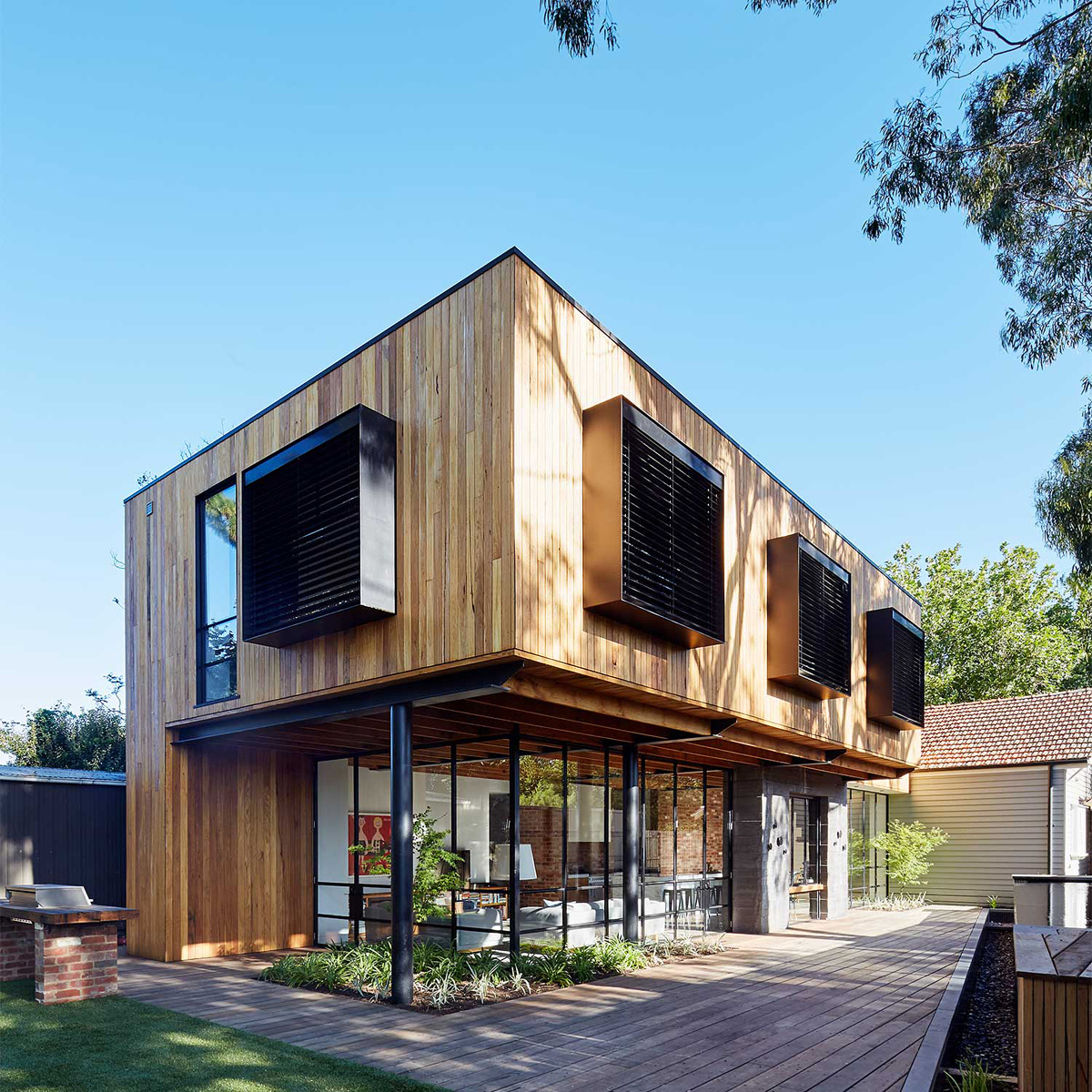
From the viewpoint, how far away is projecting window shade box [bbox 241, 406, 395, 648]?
8680 mm

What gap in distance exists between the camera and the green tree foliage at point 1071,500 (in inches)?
595

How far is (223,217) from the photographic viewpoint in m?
20.5

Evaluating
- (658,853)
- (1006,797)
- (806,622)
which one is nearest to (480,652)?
(806,622)

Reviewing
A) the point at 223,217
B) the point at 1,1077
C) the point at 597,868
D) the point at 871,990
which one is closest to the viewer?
Result: the point at 1,1077

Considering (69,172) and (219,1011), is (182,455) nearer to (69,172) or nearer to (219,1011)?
(69,172)

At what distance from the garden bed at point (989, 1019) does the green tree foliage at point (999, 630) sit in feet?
81.4

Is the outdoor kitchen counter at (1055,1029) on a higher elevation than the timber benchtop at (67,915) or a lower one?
higher

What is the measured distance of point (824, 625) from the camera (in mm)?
13344

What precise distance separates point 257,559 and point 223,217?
43.1 ft

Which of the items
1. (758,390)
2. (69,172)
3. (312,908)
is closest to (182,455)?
(69,172)

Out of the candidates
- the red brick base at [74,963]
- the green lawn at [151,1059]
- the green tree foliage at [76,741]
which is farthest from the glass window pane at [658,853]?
the green tree foliage at [76,741]

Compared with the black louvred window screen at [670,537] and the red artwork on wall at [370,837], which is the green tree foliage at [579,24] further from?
the red artwork on wall at [370,837]

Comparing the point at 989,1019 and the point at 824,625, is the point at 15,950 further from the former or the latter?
the point at 824,625

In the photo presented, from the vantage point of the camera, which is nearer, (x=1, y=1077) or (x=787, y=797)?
(x=1, y=1077)
